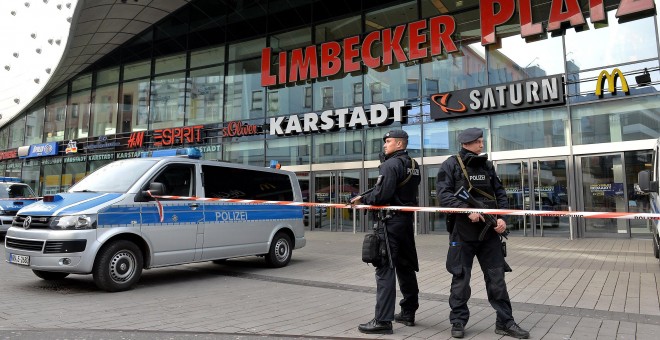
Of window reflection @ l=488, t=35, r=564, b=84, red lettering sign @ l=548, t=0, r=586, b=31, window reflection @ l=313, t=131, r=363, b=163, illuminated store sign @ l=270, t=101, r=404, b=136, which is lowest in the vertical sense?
window reflection @ l=313, t=131, r=363, b=163

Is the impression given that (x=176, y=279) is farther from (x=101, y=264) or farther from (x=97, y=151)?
(x=97, y=151)

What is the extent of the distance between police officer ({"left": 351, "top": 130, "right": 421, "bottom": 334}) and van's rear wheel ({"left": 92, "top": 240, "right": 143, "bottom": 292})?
3.60m

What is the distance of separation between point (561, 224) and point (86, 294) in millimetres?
13450

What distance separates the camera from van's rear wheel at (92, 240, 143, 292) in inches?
242

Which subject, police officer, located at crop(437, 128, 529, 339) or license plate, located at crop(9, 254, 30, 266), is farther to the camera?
license plate, located at crop(9, 254, 30, 266)

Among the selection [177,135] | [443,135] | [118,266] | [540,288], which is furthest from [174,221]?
[177,135]

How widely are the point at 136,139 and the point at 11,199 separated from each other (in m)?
11.6

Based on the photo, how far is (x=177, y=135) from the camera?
23.0 metres

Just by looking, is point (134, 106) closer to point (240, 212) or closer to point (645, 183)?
point (240, 212)

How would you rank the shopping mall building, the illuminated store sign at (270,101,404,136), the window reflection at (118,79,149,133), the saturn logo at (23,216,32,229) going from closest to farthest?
the saturn logo at (23,216,32,229) → the shopping mall building → the illuminated store sign at (270,101,404,136) → the window reflection at (118,79,149,133)

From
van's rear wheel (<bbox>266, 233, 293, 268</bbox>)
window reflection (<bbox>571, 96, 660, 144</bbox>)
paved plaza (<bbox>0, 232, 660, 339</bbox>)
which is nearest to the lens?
paved plaza (<bbox>0, 232, 660, 339</bbox>)

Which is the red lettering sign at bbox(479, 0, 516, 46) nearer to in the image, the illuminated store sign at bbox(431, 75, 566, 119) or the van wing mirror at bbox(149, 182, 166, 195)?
the illuminated store sign at bbox(431, 75, 566, 119)

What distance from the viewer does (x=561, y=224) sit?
1450 centimetres

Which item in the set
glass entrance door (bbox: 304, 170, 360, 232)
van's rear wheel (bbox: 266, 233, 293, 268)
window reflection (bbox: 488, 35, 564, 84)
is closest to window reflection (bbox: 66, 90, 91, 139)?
glass entrance door (bbox: 304, 170, 360, 232)
